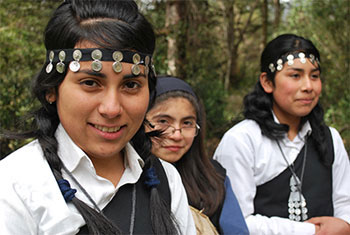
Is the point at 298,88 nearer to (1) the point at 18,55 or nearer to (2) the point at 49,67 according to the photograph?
(2) the point at 49,67

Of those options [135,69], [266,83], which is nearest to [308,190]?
[266,83]

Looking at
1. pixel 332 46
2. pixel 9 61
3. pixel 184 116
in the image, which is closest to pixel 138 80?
pixel 184 116

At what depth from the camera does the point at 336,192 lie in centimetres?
301

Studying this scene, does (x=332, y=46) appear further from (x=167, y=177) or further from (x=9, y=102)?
(x=167, y=177)

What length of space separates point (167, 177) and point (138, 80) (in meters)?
0.52

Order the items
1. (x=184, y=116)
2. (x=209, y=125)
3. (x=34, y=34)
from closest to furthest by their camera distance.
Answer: (x=184, y=116) < (x=34, y=34) < (x=209, y=125)

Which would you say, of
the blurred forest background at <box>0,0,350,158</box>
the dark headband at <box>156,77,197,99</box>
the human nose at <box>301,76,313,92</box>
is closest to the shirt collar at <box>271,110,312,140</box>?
the human nose at <box>301,76,313,92</box>

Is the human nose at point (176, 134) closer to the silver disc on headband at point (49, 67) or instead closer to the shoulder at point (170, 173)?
the shoulder at point (170, 173)

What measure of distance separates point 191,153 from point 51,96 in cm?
128

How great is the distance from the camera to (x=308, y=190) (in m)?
2.92

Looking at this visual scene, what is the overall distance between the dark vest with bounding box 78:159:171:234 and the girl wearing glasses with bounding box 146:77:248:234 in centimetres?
68

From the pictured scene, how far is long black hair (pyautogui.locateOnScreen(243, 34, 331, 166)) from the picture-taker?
2975 mm

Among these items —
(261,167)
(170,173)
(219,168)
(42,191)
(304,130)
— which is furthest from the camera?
(304,130)

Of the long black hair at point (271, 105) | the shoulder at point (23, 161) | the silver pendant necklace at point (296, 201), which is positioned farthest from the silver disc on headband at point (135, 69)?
the silver pendant necklace at point (296, 201)
